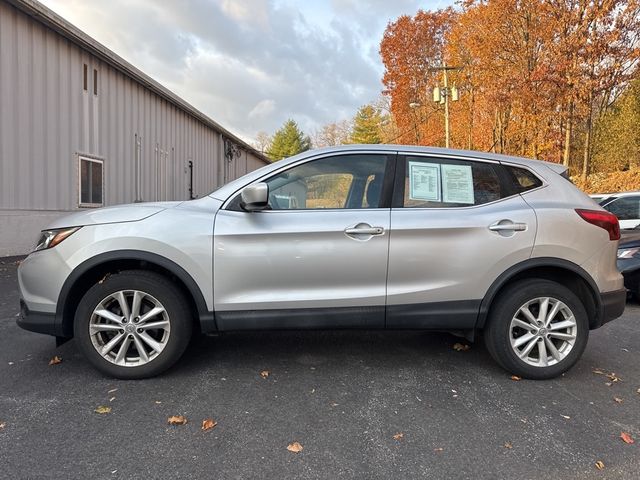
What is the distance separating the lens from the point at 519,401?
3.04 metres

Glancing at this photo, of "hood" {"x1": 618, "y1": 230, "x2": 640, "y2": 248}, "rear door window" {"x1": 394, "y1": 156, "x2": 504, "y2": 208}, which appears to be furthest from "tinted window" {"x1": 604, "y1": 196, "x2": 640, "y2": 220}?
"rear door window" {"x1": 394, "y1": 156, "x2": 504, "y2": 208}

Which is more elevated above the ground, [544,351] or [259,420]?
[544,351]

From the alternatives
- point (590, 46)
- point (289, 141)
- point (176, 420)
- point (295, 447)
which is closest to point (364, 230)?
point (295, 447)

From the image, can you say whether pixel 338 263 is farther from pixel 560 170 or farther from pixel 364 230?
pixel 560 170

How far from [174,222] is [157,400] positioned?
1236mm

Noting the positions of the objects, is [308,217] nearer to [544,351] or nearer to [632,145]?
[544,351]

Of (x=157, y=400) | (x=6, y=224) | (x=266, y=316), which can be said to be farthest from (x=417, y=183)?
(x=6, y=224)

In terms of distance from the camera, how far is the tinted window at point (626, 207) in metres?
8.90

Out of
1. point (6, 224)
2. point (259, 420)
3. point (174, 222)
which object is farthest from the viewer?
point (6, 224)

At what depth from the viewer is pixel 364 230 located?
10.4 feet

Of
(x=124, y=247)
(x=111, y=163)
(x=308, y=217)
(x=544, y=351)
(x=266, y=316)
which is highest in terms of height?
(x=111, y=163)

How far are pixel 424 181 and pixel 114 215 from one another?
7.77ft

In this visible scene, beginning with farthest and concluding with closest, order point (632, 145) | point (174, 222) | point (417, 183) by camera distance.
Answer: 1. point (632, 145)
2. point (417, 183)
3. point (174, 222)

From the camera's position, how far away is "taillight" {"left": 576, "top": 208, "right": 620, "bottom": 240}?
3359 millimetres
